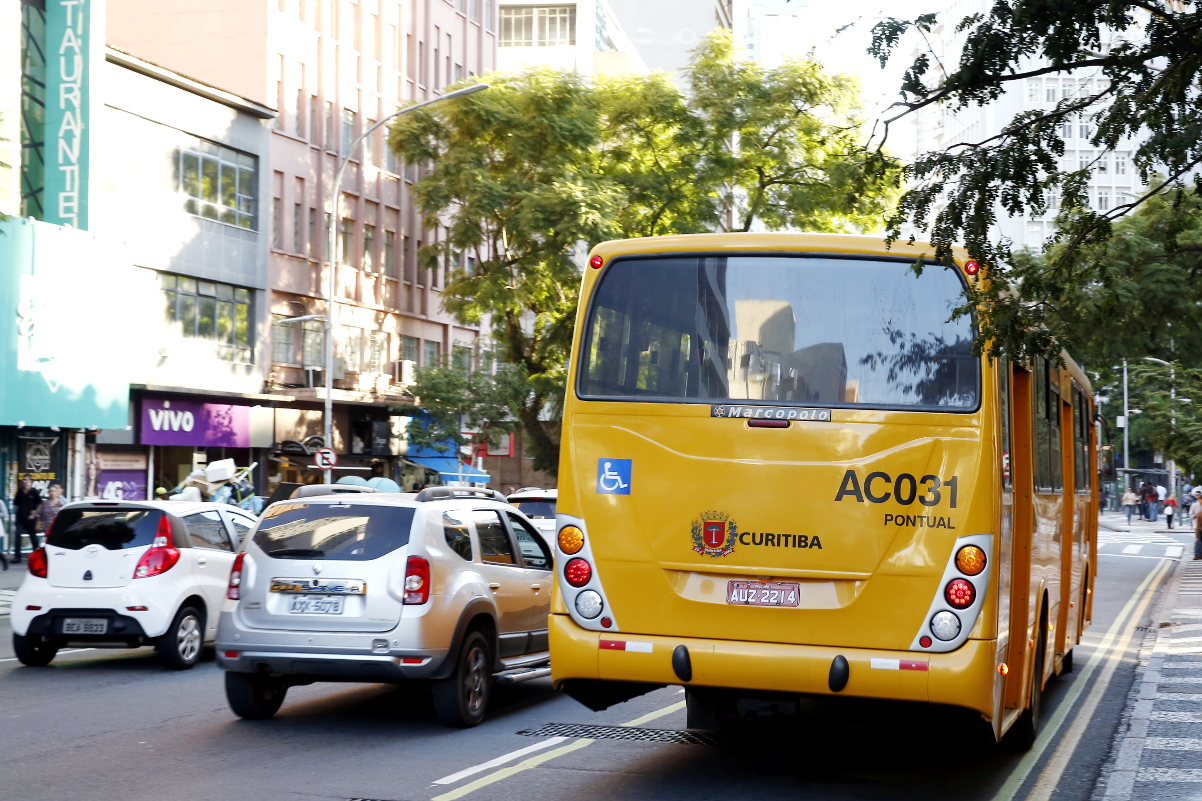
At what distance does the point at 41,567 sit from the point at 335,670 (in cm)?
517

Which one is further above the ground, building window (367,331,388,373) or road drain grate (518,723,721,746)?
building window (367,331,388,373)

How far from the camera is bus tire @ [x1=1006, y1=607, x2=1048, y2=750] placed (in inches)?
385

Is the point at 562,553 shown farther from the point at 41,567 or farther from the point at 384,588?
the point at 41,567

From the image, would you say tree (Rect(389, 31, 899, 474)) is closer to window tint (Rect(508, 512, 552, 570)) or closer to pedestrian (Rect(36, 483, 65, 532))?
pedestrian (Rect(36, 483, 65, 532))

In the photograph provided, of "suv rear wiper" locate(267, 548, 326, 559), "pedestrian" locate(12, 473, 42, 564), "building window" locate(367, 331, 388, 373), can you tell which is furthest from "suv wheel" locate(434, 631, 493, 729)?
"building window" locate(367, 331, 388, 373)

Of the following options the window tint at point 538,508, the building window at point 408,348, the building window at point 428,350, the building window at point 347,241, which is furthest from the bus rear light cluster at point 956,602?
the building window at point 428,350

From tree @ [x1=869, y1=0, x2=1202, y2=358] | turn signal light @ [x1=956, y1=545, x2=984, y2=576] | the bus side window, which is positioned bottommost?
turn signal light @ [x1=956, y1=545, x2=984, y2=576]

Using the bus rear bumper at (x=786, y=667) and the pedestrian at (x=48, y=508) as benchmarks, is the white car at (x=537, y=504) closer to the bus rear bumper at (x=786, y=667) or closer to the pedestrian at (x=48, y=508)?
the pedestrian at (x=48, y=508)

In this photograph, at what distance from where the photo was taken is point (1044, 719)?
1191cm

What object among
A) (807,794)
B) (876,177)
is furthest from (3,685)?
(876,177)

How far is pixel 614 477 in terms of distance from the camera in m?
8.17

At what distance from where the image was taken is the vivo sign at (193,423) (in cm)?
3603

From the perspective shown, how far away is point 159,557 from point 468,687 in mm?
4523

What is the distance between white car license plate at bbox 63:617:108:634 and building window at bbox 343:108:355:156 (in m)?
34.4
